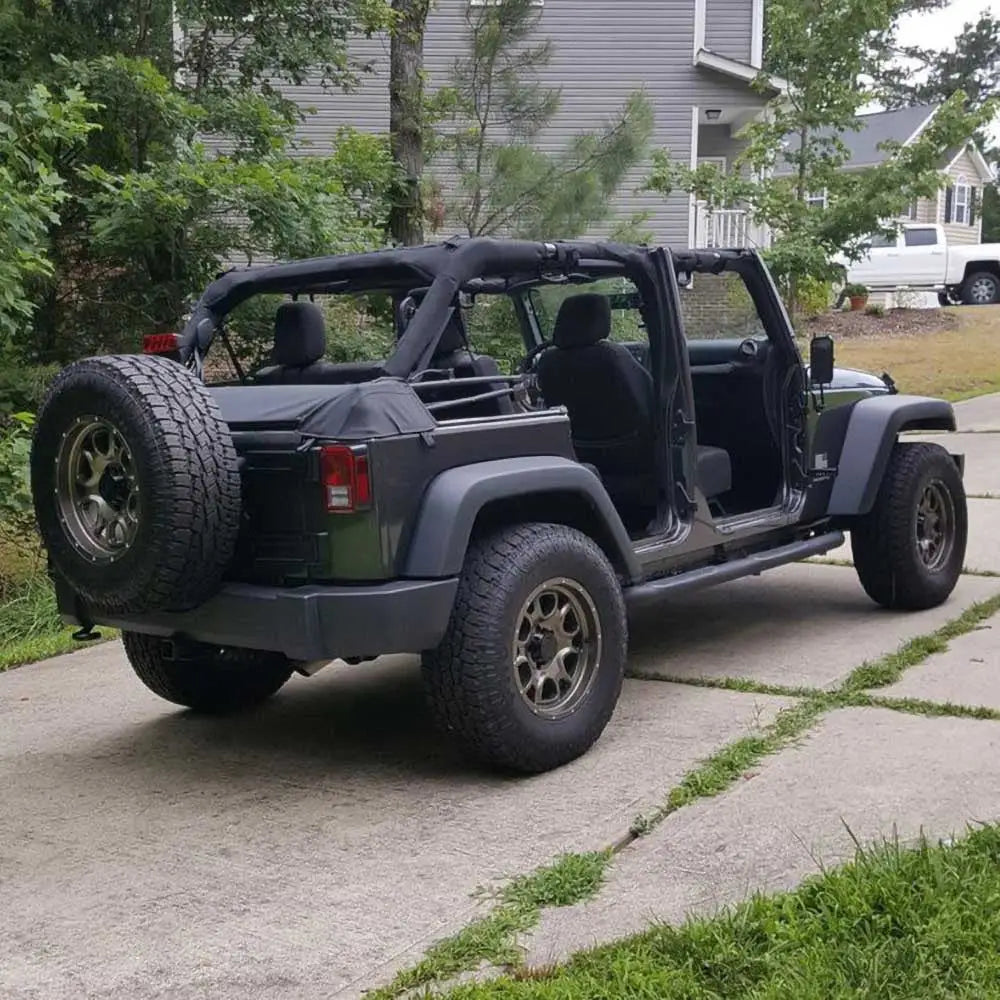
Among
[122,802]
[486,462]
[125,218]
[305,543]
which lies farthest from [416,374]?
[125,218]

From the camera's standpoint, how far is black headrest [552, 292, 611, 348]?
5.14m

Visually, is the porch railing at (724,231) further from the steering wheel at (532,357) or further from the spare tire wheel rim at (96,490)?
the spare tire wheel rim at (96,490)

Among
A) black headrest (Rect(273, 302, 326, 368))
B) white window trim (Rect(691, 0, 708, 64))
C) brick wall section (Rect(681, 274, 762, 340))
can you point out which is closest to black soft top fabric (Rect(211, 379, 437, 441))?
black headrest (Rect(273, 302, 326, 368))

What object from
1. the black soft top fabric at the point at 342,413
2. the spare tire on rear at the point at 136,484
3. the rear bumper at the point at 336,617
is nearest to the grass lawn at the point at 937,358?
the black soft top fabric at the point at 342,413

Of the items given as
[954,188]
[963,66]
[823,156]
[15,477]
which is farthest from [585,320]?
[963,66]

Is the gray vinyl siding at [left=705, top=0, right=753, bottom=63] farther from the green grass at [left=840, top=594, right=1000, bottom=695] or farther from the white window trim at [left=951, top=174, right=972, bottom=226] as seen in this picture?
the white window trim at [left=951, top=174, right=972, bottom=226]

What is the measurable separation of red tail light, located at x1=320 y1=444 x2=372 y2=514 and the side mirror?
2754 millimetres

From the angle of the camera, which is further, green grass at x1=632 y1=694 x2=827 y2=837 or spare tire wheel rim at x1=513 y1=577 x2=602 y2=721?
spare tire wheel rim at x1=513 y1=577 x2=602 y2=721

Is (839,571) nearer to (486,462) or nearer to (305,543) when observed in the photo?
(486,462)

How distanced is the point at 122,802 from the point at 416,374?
170 cm

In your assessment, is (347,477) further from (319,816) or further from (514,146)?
(514,146)

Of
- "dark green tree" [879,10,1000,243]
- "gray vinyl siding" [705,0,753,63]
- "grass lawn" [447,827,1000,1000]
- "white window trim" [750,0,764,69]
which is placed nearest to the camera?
"grass lawn" [447,827,1000,1000]

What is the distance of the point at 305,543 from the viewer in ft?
12.8

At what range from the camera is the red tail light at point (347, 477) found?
12.3 feet
